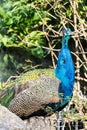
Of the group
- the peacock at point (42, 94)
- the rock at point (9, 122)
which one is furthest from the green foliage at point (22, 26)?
the rock at point (9, 122)

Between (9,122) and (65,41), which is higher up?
(65,41)

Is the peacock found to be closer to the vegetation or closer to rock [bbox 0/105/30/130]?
the vegetation

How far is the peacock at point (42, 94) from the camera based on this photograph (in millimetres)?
4105

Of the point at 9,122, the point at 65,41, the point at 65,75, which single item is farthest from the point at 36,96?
the point at 9,122

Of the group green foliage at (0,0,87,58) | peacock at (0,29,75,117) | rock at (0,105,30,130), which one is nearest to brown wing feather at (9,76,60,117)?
peacock at (0,29,75,117)

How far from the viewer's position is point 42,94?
162 inches

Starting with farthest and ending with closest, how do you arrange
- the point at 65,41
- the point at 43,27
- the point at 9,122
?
1. the point at 43,27
2. the point at 65,41
3. the point at 9,122

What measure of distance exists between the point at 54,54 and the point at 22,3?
69 cm

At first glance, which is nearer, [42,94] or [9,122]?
[9,122]

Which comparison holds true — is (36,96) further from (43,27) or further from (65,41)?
(43,27)

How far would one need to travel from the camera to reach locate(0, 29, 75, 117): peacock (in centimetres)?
411

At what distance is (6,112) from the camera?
310cm

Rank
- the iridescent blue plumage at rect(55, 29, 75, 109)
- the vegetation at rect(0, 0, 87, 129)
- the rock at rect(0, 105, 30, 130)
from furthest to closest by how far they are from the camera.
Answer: the vegetation at rect(0, 0, 87, 129)
the iridescent blue plumage at rect(55, 29, 75, 109)
the rock at rect(0, 105, 30, 130)

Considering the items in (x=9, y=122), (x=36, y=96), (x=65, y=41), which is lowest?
(x=36, y=96)
